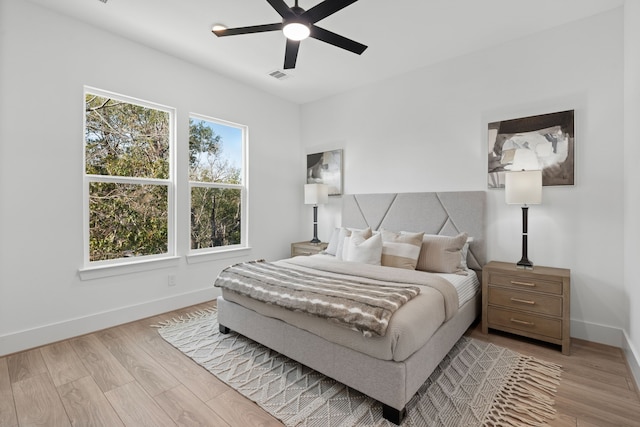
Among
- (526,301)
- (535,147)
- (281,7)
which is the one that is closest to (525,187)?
(535,147)

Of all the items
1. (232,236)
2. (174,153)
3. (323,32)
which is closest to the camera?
(323,32)

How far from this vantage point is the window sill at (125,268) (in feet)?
9.37

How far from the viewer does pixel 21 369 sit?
2.22 m

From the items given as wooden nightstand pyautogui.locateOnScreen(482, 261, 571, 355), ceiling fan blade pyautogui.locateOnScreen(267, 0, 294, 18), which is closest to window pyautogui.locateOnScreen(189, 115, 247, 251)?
ceiling fan blade pyautogui.locateOnScreen(267, 0, 294, 18)

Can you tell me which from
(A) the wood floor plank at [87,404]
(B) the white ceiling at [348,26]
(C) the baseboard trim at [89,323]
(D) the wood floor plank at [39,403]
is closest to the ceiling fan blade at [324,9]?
(B) the white ceiling at [348,26]

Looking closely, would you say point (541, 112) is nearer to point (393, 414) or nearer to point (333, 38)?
point (333, 38)

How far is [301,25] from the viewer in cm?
211

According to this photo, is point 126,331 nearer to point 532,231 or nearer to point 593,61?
point 532,231

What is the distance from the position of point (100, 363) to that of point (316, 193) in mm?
3045

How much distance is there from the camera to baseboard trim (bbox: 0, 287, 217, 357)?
97.3 inches

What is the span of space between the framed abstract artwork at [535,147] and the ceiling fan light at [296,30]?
7.23ft

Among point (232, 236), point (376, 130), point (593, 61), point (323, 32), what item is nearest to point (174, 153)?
point (232, 236)

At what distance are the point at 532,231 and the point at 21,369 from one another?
4.53 meters

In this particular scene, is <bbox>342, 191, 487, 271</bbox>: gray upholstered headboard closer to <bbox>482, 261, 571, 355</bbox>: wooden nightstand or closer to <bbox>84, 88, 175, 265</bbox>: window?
<bbox>482, 261, 571, 355</bbox>: wooden nightstand
